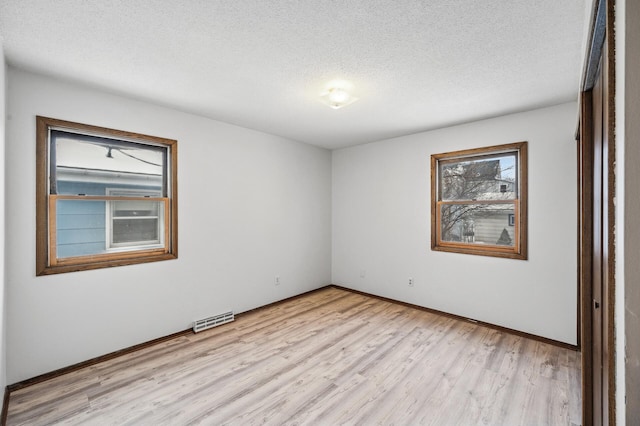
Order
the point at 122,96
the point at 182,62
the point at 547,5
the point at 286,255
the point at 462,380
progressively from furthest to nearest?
the point at 286,255 → the point at 122,96 → the point at 462,380 → the point at 182,62 → the point at 547,5

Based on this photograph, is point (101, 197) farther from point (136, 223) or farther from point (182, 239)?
point (182, 239)

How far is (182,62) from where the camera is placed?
2.13 meters

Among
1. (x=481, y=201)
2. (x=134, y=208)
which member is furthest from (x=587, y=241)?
(x=134, y=208)

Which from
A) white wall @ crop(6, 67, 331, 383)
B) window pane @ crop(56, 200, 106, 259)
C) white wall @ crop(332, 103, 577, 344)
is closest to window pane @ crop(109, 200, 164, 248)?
window pane @ crop(56, 200, 106, 259)

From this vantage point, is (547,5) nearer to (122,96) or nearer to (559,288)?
(559,288)

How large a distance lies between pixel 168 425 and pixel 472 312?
336 centimetres

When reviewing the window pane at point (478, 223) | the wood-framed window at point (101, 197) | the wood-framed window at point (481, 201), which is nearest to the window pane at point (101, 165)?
the wood-framed window at point (101, 197)

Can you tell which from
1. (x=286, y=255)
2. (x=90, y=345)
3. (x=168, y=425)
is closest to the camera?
(x=168, y=425)

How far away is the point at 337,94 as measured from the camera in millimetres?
2559

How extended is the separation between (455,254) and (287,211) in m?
2.47

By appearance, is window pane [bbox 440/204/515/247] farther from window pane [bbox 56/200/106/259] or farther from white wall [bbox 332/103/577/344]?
window pane [bbox 56/200/106/259]

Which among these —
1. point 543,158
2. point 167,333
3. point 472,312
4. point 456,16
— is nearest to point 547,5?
point 456,16

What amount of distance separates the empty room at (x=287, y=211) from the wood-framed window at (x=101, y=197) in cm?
2

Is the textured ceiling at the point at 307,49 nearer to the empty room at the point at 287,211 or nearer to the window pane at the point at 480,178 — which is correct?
the empty room at the point at 287,211
